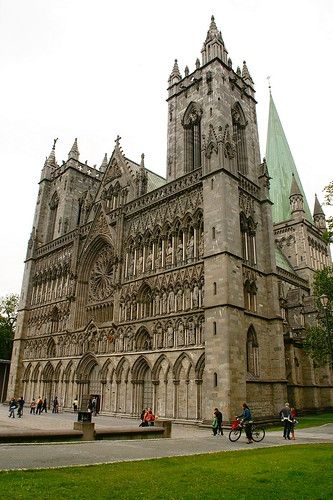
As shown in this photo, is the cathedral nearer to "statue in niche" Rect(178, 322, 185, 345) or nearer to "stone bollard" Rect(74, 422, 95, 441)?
"statue in niche" Rect(178, 322, 185, 345)

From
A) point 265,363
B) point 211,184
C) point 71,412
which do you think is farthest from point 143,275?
point 71,412

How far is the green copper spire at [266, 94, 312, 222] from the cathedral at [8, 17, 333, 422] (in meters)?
14.2

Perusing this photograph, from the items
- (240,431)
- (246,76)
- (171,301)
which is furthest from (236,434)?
(246,76)

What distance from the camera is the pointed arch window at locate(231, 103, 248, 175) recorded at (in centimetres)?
3491

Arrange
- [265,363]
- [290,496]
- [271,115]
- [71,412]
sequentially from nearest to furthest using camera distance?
1. [290,496]
2. [265,363]
3. [71,412]
4. [271,115]

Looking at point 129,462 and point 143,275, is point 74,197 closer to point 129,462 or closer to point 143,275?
point 143,275

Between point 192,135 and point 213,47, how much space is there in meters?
7.97

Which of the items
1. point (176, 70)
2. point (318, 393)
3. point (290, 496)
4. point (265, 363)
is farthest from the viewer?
point (176, 70)

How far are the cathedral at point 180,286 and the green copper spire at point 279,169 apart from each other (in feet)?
46.7

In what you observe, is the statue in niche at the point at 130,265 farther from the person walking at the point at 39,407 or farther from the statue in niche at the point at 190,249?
the person walking at the point at 39,407

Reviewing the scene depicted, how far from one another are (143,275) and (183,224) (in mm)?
5279

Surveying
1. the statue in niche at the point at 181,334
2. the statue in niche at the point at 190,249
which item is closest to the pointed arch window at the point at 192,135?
the statue in niche at the point at 190,249

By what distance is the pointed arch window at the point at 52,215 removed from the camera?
50.1m

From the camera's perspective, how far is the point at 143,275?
106ft
